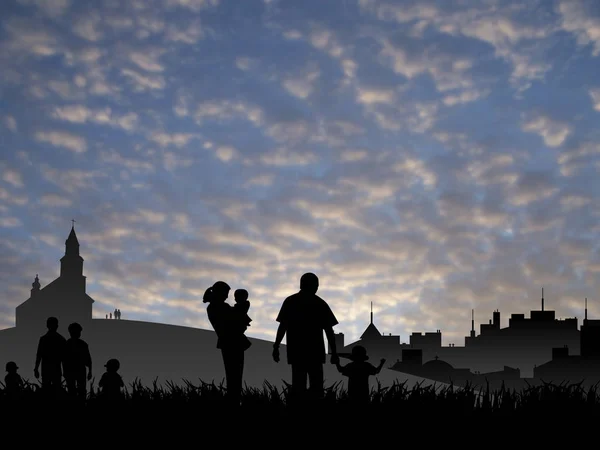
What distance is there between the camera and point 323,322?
34.8 feet

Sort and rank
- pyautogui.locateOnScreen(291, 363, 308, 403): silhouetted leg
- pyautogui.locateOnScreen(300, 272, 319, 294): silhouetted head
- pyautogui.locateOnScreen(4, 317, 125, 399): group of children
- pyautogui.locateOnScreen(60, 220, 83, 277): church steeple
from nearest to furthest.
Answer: pyautogui.locateOnScreen(291, 363, 308, 403): silhouetted leg → pyautogui.locateOnScreen(300, 272, 319, 294): silhouetted head → pyautogui.locateOnScreen(4, 317, 125, 399): group of children → pyautogui.locateOnScreen(60, 220, 83, 277): church steeple

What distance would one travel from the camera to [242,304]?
11094mm

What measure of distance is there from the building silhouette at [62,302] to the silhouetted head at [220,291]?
13623cm

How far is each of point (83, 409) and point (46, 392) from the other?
3.98 feet

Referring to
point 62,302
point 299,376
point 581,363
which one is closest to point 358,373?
point 299,376

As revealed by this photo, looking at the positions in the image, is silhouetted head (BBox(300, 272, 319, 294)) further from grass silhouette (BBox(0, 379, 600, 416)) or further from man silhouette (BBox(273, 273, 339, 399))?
grass silhouette (BBox(0, 379, 600, 416))

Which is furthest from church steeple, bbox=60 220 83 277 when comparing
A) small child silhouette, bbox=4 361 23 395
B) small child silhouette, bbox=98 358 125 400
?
small child silhouette, bbox=98 358 125 400

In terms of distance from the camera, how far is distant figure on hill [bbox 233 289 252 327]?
11055 millimetres

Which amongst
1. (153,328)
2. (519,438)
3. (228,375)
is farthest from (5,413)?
(153,328)

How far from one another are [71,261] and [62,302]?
9.51 meters

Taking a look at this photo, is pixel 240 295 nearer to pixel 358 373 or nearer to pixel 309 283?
pixel 309 283

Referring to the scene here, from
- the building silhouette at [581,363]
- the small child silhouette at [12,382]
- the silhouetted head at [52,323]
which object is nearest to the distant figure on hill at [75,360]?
the silhouetted head at [52,323]

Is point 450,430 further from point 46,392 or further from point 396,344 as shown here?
point 396,344

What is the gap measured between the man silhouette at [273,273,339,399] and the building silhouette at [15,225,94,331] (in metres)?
137
